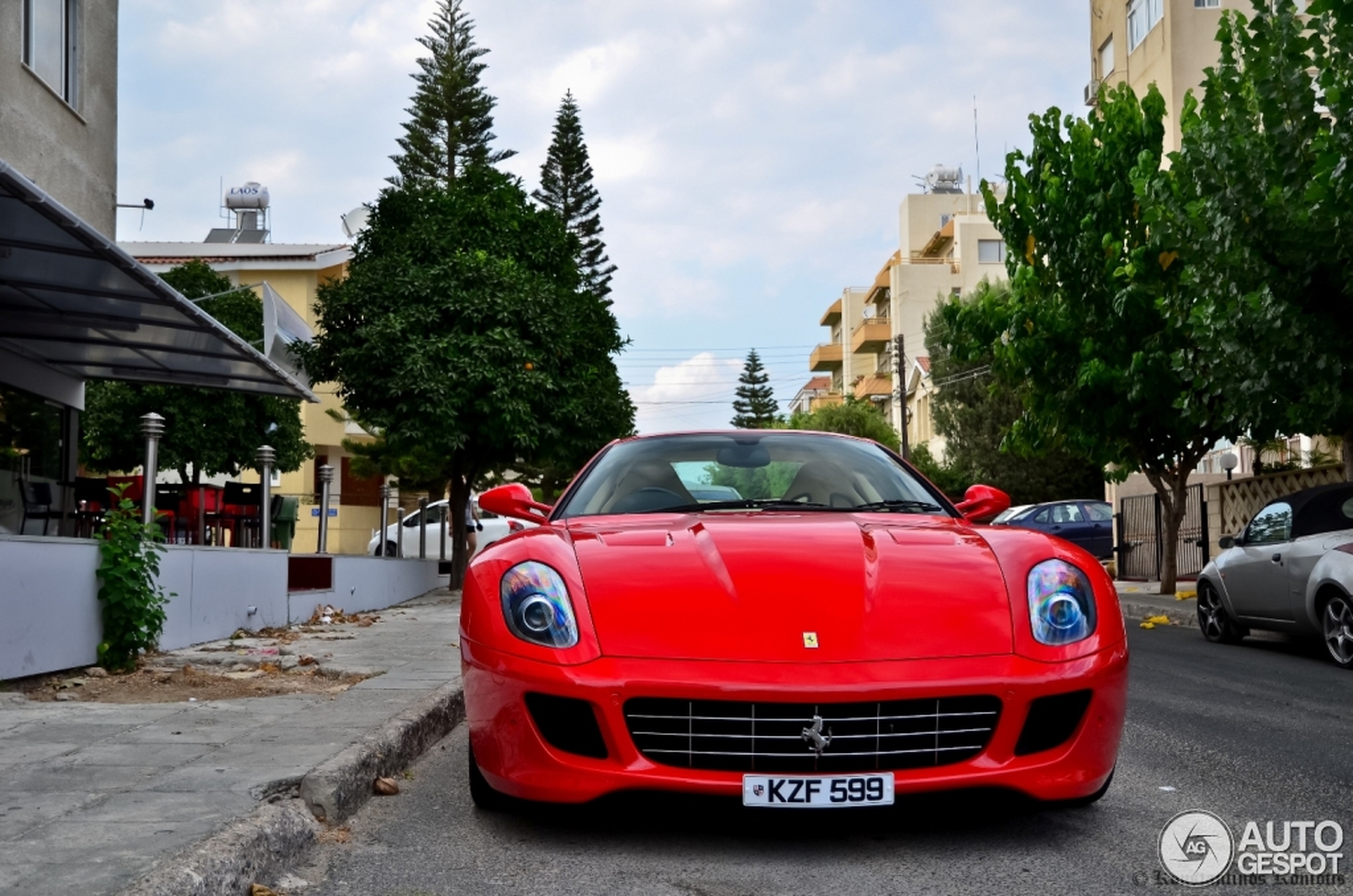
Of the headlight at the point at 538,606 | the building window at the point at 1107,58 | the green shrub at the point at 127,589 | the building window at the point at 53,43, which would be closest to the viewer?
the headlight at the point at 538,606

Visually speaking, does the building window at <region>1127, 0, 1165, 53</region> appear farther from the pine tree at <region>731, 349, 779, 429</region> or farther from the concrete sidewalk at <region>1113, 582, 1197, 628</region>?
the pine tree at <region>731, 349, 779, 429</region>

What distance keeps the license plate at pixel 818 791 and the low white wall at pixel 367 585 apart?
11.1m

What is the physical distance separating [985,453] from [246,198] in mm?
29811

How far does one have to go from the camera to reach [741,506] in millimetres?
5664

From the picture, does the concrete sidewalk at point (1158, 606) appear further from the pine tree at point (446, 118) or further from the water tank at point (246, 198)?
the water tank at point (246, 198)

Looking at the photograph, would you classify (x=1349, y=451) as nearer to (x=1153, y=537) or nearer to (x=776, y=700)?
(x=1153, y=537)

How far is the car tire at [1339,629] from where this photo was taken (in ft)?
34.2

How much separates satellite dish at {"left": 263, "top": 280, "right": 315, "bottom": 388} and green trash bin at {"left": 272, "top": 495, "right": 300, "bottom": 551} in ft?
5.22

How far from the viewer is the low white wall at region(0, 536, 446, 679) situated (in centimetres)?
783

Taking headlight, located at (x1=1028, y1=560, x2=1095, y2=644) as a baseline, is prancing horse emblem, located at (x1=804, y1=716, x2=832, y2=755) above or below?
below

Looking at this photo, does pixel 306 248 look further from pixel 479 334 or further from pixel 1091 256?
pixel 1091 256

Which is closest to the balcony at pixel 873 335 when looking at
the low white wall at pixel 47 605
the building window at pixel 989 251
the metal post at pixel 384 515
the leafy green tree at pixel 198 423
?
the building window at pixel 989 251

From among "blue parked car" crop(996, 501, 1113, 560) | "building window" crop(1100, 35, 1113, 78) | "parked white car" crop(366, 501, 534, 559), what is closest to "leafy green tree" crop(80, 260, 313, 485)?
"parked white car" crop(366, 501, 534, 559)

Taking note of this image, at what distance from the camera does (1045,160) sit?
864 inches
